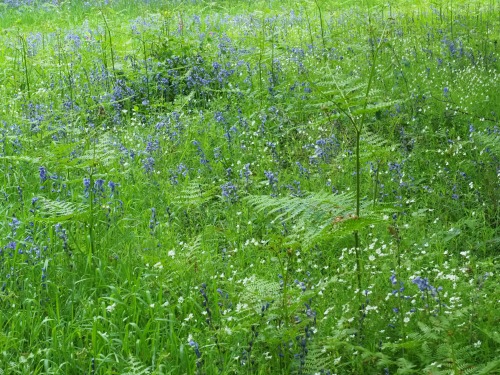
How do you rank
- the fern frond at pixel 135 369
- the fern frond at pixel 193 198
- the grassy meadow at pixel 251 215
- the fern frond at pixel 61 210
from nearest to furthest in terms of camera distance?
the fern frond at pixel 135 369, the grassy meadow at pixel 251 215, the fern frond at pixel 61 210, the fern frond at pixel 193 198

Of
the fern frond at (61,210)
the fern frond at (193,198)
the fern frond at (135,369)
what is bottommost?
the fern frond at (135,369)

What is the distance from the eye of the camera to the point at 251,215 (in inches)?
195

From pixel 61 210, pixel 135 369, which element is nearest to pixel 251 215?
pixel 61 210

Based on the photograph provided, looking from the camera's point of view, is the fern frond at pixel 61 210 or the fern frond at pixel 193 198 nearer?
the fern frond at pixel 61 210

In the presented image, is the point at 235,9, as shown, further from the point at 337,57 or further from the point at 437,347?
the point at 437,347

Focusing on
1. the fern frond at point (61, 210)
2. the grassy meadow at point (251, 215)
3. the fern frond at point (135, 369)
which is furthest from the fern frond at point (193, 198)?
the fern frond at point (135, 369)

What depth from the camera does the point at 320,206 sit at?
11.0 ft

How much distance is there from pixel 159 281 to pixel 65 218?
2.13 feet

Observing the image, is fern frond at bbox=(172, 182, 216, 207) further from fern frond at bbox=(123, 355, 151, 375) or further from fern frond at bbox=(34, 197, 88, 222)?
fern frond at bbox=(123, 355, 151, 375)

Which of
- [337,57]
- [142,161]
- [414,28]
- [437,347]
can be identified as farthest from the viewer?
[414,28]

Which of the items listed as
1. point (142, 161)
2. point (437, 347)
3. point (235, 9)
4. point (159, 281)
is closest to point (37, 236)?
point (159, 281)

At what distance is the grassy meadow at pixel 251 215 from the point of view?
11.0 feet

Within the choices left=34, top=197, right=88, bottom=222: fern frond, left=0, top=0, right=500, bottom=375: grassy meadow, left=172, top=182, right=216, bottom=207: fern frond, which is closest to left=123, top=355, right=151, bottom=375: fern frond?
left=0, top=0, right=500, bottom=375: grassy meadow

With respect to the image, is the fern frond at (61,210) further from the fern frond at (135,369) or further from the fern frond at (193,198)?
the fern frond at (135,369)
